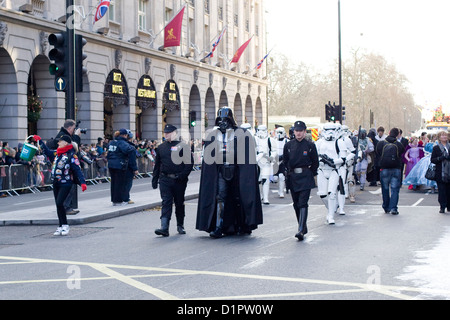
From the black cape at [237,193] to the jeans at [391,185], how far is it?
4.46 metres

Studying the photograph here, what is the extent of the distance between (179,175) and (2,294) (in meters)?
5.07

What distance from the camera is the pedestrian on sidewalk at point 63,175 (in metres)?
12.1

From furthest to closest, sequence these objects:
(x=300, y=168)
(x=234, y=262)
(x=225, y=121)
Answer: (x=225, y=121) → (x=300, y=168) → (x=234, y=262)

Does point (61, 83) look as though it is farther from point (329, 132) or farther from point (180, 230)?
point (329, 132)

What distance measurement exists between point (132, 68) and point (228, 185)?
26.6 m

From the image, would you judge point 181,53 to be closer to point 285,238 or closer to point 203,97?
point 203,97

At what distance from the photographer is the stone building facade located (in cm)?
2792

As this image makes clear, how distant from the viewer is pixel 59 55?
1441cm

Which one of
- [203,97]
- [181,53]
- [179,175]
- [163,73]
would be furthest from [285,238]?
[203,97]

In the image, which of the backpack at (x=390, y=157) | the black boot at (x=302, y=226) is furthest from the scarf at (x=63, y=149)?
the backpack at (x=390, y=157)

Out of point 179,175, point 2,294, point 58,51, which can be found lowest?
point 2,294

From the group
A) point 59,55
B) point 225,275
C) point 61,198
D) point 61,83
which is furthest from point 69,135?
point 225,275

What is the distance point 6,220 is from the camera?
554 inches

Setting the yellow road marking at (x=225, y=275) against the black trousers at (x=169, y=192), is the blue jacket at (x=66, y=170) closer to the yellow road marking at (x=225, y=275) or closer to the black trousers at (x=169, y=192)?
the black trousers at (x=169, y=192)
